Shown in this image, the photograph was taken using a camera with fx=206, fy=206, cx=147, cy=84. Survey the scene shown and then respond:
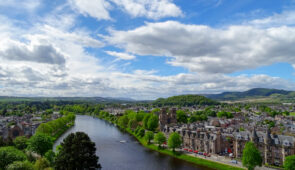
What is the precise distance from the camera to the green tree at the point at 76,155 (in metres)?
40.1

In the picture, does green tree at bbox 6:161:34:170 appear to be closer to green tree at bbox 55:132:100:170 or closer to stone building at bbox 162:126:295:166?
green tree at bbox 55:132:100:170

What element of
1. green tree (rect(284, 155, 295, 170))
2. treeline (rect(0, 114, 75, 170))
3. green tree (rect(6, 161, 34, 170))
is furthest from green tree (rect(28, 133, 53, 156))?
green tree (rect(284, 155, 295, 170))

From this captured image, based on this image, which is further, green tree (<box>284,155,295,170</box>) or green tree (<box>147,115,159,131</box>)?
green tree (<box>147,115,159,131</box>)

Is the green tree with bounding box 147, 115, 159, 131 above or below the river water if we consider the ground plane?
above

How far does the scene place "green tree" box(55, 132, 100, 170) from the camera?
40094mm

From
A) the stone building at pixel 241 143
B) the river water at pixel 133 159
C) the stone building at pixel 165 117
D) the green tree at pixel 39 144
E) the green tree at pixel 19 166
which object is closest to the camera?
the green tree at pixel 19 166

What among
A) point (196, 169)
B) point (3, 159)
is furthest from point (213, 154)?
point (3, 159)

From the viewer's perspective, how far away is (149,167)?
5534cm

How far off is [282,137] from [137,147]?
1865 inches

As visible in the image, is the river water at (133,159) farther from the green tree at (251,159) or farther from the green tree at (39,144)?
the green tree at (39,144)

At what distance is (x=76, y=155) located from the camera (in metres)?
40.6

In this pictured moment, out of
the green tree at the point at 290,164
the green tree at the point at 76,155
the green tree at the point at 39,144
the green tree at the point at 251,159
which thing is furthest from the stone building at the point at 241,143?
the green tree at the point at 39,144

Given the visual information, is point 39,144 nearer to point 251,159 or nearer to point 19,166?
point 19,166

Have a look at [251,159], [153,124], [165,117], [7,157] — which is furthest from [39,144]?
[165,117]
